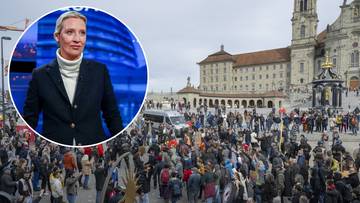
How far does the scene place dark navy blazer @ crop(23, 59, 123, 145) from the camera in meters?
3.05

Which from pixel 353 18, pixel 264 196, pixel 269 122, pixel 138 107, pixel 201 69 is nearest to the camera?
pixel 138 107

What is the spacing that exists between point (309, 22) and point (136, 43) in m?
102

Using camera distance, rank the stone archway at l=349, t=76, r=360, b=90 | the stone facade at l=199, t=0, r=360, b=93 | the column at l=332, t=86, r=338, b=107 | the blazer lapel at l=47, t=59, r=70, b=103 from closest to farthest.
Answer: the blazer lapel at l=47, t=59, r=70, b=103 → the column at l=332, t=86, r=338, b=107 → the stone archway at l=349, t=76, r=360, b=90 → the stone facade at l=199, t=0, r=360, b=93

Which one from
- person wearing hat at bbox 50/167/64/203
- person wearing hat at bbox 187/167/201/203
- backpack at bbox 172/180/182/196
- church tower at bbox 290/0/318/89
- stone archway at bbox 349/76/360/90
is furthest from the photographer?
church tower at bbox 290/0/318/89

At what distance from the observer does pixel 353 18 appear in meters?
79.9

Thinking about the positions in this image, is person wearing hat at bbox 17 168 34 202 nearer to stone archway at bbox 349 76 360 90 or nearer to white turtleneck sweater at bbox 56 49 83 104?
white turtleneck sweater at bbox 56 49 83 104

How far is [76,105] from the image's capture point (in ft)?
10.5

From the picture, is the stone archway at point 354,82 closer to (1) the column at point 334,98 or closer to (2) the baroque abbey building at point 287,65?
(2) the baroque abbey building at point 287,65

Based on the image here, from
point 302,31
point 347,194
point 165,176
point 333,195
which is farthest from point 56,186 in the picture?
point 302,31

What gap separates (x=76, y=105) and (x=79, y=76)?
0.27 meters

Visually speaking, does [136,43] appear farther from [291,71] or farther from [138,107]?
[291,71]

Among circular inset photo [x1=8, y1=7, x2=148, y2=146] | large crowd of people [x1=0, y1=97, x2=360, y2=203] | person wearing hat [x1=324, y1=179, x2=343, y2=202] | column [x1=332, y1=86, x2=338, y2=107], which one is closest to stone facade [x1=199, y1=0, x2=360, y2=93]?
column [x1=332, y1=86, x2=338, y2=107]

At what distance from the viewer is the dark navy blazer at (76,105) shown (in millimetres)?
3051

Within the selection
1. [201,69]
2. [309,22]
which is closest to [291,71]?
[309,22]
